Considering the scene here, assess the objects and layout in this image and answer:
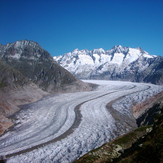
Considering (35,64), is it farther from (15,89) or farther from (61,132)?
(61,132)

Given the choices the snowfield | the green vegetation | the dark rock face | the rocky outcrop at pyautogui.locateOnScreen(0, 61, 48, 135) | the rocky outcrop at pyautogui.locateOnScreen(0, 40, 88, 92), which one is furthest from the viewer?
the dark rock face

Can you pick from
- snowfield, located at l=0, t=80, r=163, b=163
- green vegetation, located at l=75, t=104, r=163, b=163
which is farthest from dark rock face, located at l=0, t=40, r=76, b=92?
green vegetation, located at l=75, t=104, r=163, b=163

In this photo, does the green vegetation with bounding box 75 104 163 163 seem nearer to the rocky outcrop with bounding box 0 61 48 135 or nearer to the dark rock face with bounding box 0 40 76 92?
the rocky outcrop with bounding box 0 61 48 135

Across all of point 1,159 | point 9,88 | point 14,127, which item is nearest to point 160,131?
point 1,159

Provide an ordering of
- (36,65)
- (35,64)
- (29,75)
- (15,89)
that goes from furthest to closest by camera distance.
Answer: (35,64) → (36,65) → (29,75) → (15,89)

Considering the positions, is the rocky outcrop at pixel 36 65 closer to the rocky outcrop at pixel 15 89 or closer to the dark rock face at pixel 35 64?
the dark rock face at pixel 35 64

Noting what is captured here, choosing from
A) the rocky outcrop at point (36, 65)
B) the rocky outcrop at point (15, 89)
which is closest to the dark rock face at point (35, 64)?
the rocky outcrop at point (36, 65)

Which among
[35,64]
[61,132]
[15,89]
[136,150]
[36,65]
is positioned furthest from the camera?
[35,64]

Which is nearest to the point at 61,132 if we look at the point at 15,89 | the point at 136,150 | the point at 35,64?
the point at 136,150
